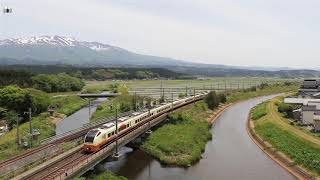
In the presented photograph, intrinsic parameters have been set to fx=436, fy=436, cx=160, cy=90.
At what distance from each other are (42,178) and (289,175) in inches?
978

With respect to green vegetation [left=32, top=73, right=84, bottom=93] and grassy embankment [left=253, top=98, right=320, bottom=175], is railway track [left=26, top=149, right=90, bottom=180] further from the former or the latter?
green vegetation [left=32, top=73, right=84, bottom=93]

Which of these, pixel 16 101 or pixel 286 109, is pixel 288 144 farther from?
pixel 16 101

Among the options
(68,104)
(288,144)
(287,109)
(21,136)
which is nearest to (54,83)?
(68,104)

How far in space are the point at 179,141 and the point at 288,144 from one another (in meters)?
13.7

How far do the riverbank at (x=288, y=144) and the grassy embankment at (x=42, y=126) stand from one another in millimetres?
27681

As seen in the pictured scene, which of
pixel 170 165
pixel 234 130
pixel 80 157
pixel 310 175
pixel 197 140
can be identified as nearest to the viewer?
pixel 80 157

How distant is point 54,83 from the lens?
13900 cm

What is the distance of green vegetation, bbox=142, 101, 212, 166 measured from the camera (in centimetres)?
4834

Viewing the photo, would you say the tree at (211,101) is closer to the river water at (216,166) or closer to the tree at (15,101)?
the river water at (216,166)

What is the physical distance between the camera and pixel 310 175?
4184 cm

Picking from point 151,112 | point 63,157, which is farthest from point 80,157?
point 151,112

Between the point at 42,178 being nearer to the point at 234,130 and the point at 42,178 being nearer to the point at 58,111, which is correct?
the point at 234,130

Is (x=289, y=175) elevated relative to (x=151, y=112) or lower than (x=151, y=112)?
lower

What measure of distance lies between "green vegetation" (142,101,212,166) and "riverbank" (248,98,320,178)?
8368 millimetres
